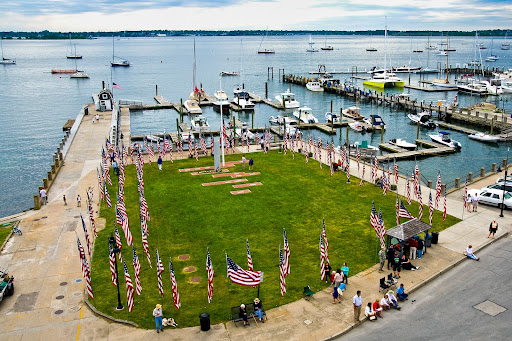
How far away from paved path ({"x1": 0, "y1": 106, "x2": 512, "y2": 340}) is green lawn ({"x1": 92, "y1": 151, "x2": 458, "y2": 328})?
1000mm

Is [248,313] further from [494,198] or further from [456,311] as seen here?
[494,198]

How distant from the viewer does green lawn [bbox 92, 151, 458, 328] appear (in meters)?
25.8

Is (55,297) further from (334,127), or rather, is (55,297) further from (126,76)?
(126,76)

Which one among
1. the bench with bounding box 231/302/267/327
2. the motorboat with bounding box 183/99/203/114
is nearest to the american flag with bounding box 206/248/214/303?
the bench with bounding box 231/302/267/327

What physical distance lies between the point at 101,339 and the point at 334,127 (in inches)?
2439

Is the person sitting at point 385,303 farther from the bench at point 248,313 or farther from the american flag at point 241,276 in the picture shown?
the american flag at point 241,276

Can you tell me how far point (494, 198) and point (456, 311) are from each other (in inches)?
671

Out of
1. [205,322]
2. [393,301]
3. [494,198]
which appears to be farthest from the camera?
[494,198]

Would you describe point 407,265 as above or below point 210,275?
below

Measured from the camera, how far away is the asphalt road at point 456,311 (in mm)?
22312

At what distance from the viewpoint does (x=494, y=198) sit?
38031 mm

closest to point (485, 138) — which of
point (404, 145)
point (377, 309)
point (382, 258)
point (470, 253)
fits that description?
point (404, 145)

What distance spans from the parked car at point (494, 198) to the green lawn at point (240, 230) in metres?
4.40

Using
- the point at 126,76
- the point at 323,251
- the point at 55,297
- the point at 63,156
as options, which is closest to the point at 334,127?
the point at 63,156
